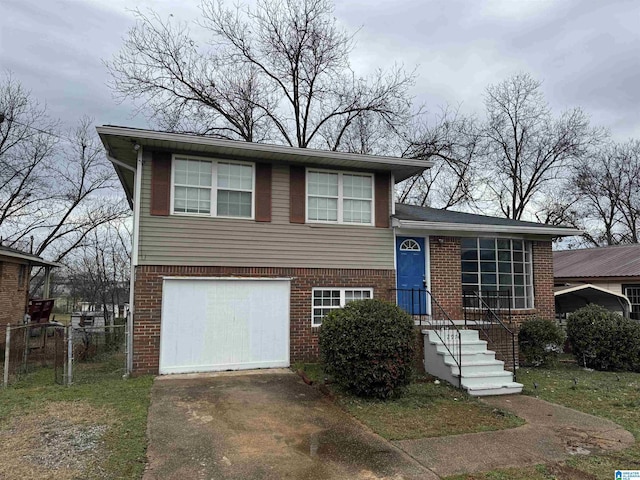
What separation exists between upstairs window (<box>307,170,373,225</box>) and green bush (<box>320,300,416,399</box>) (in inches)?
132

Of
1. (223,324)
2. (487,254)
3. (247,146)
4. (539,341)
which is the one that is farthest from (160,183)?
(539,341)

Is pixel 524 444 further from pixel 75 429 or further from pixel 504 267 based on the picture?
pixel 504 267

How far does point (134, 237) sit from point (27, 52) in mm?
7565

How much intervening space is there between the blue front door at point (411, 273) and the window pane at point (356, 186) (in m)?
1.39

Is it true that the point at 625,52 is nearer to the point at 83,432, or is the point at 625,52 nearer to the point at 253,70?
the point at 253,70

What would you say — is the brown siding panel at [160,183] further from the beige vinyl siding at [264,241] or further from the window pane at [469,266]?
the window pane at [469,266]

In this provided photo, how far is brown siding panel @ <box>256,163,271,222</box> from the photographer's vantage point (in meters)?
9.59

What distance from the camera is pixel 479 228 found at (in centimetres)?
1073

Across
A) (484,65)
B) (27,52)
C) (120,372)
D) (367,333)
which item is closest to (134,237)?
(120,372)

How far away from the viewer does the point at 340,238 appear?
1014 cm

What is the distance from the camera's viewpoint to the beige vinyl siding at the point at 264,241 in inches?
350

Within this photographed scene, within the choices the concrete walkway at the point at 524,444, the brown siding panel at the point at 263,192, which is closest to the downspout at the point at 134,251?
the brown siding panel at the point at 263,192

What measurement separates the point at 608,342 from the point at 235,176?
9.43 metres

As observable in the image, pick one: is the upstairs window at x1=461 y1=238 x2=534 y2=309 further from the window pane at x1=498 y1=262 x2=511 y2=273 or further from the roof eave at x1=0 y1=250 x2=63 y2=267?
the roof eave at x1=0 y1=250 x2=63 y2=267
